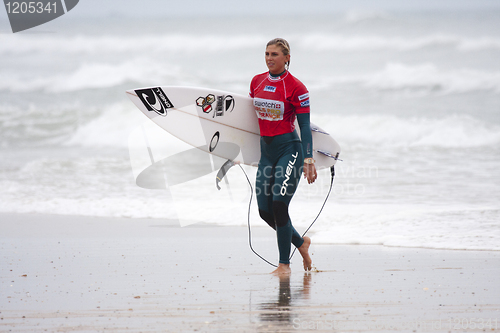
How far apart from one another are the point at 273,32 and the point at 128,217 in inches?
1054

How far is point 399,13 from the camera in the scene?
98.5 feet

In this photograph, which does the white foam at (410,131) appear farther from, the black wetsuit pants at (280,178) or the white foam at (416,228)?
the black wetsuit pants at (280,178)

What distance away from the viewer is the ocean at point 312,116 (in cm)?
645

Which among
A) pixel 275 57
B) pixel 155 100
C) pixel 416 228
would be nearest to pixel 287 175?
pixel 275 57

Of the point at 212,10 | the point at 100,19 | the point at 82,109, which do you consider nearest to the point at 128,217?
the point at 82,109

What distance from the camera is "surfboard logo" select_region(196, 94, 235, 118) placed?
407 centimetres

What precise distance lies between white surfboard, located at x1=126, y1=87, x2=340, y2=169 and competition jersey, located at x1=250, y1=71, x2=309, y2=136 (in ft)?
1.33

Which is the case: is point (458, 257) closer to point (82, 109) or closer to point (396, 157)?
point (396, 157)

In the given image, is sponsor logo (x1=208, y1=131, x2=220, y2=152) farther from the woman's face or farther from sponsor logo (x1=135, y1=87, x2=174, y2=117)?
the woman's face

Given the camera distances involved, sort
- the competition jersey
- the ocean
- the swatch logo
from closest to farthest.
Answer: the competition jersey → the ocean → the swatch logo

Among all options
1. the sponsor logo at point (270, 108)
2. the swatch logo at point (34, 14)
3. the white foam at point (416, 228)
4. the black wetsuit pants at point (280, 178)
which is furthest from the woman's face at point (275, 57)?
the swatch logo at point (34, 14)

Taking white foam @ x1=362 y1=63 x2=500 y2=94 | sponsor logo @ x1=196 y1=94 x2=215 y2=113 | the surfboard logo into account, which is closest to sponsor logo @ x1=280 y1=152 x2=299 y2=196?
the surfboard logo

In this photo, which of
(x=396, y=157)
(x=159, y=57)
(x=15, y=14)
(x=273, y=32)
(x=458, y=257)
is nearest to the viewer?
(x=458, y=257)

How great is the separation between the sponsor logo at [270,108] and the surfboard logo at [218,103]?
0.56 meters
